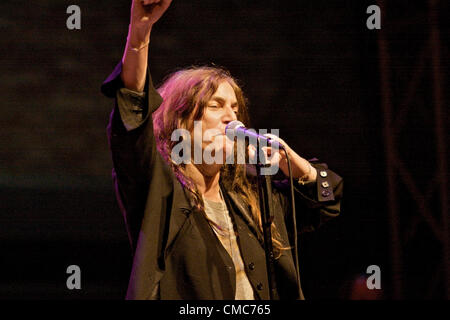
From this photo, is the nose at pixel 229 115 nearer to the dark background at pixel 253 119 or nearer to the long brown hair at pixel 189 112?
the long brown hair at pixel 189 112

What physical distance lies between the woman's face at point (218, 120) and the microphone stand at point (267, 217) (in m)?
0.22

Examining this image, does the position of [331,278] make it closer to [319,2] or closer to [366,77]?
[366,77]

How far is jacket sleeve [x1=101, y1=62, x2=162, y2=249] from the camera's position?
4.26 ft

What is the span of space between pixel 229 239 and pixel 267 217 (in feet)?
0.76

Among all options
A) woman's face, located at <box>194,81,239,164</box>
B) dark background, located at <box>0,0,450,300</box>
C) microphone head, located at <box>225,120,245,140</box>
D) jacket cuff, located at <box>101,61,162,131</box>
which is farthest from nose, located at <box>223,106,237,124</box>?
dark background, located at <box>0,0,450,300</box>

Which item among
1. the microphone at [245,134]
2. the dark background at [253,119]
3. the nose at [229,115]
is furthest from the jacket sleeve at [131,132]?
the dark background at [253,119]

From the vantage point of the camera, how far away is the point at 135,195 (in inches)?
55.4

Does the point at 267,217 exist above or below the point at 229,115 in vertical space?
below

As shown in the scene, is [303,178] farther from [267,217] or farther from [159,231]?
[159,231]

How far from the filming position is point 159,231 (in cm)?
143

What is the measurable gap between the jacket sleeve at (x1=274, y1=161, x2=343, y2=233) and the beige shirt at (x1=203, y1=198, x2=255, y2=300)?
11.4 inches

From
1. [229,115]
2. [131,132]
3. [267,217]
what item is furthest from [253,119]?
[131,132]

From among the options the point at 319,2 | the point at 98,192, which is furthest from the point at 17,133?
the point at 319,2
